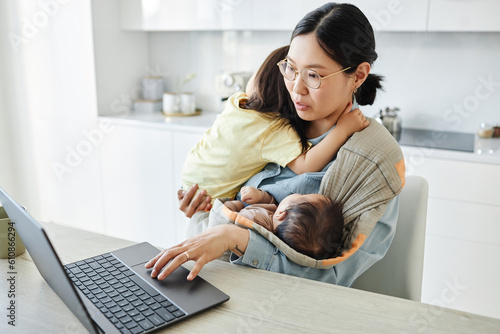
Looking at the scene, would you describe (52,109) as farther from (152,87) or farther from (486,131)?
(486,131)

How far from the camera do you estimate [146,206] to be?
293 centimetres

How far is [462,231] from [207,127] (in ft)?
4.56

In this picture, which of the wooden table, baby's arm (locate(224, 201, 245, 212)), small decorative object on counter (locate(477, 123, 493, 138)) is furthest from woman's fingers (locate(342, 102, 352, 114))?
small decorative object on counter (locate(477, 123, 493, 138))

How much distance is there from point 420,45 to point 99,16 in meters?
1.87

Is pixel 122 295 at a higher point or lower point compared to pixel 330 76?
lower

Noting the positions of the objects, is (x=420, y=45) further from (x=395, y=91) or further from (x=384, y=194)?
(x=384, y=194)

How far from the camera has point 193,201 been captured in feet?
4.58

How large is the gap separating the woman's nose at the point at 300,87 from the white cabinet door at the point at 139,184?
1.66 m

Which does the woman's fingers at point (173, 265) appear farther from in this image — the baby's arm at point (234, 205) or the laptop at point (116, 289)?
the baby's arm at point (234, 205)

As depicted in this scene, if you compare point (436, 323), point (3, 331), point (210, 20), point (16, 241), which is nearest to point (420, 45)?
point (210, 20)

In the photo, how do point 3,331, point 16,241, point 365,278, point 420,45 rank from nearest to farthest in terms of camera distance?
1. point 3,331
2. point 16,241
3. point 365,278
4. point 420,45

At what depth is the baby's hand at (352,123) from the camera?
1.25 meters

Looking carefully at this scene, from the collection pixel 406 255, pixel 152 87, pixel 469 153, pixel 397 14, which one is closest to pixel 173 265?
pixel 406 255

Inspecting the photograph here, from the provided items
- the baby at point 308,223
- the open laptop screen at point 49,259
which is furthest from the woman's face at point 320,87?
the open laptop screen at point 49,259
